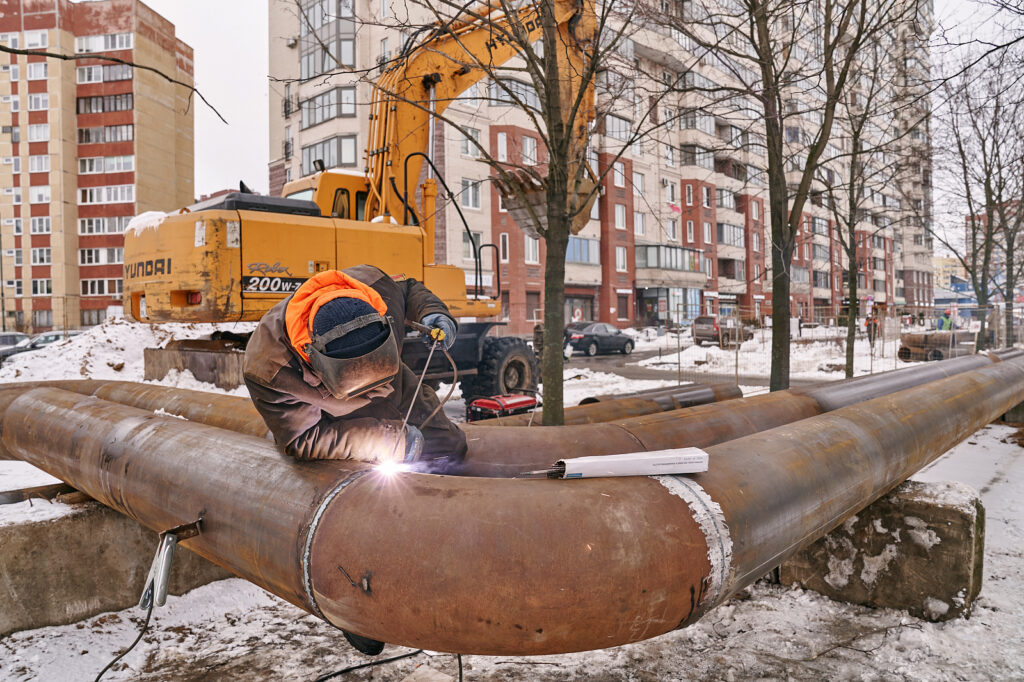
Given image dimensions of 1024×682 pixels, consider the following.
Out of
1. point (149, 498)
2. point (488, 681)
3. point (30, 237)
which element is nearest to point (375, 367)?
point (149, 498)

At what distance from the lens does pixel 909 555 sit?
3.18 m

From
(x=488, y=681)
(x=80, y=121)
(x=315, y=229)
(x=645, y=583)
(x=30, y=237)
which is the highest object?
(x=80, y=121)

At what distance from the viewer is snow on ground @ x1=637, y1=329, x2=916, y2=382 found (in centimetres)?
1673

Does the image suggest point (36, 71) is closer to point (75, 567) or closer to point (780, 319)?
point (75, 567)

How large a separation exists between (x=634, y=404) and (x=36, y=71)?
58.8 m

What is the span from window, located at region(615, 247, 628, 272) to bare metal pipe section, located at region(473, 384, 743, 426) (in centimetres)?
3452

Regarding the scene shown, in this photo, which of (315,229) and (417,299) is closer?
(417,299)

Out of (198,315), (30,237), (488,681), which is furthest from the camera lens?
(30,237)

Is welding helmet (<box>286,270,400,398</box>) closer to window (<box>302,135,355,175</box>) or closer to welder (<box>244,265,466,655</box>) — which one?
welder (<box>244,265,466,655</box>)

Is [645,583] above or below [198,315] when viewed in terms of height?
below

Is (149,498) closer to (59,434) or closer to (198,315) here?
(59,434)

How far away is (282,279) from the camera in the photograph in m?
7.76

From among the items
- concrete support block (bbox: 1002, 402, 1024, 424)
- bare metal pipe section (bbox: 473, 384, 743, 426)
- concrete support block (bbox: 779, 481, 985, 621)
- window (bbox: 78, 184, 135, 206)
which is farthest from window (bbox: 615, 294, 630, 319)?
concrete support block (bbox: 779, 481, 985, 621)

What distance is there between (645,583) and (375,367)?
1198mm
